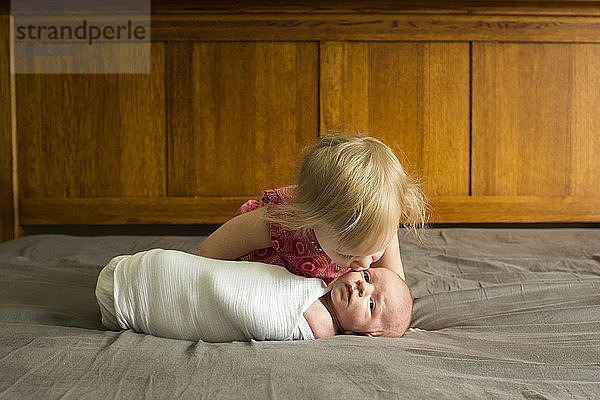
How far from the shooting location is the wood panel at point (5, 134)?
7.14ft

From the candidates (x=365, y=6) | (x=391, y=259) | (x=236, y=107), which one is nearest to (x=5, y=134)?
(x=236, y=107)

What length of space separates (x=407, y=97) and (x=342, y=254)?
1.36m

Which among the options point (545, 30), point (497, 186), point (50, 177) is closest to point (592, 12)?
point (545, 30)

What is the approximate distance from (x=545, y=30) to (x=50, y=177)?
175 cm

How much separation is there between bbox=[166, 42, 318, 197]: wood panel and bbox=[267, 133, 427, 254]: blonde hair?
1.23m

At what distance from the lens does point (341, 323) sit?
100 centimetres

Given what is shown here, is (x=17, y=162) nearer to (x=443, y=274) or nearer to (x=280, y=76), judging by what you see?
(x=280, y=76)

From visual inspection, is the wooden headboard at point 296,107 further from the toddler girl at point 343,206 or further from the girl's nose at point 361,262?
the girl's nose at point 361,262

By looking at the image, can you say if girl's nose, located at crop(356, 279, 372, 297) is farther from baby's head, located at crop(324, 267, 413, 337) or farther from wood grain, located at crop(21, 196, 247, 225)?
wood grain, located at crop(21, 196, 247, 225)

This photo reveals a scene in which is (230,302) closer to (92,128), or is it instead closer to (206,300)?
(206,300)

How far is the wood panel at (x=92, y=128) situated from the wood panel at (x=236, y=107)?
0.06 m

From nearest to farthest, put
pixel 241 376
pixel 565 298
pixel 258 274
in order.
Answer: pixel 241 376 < pixel 258 274 < pixel 565 298

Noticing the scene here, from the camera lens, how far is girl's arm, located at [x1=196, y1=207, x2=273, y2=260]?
1125 millimetres

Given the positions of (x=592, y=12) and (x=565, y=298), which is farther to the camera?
(x=592, y=12)
